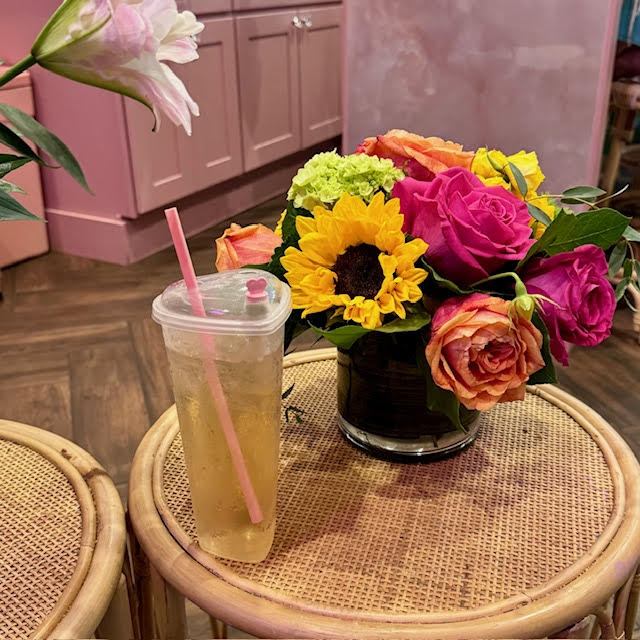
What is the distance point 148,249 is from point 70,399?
937mm

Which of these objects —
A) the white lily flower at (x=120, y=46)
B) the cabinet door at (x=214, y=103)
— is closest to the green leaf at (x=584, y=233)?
the white lily flower at (x=120, y=46)

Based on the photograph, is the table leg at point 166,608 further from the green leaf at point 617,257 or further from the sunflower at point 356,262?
the green leaf at point 617,257

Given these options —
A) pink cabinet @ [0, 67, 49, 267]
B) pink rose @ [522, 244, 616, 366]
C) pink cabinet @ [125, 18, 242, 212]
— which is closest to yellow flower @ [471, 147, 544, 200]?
pink rose @ [522, 244, 616, 366]

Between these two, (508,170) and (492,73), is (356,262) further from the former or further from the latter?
(492,73)

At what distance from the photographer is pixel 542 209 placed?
2.23 feet

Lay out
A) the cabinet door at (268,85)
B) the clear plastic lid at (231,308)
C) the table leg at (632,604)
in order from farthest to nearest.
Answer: the cabinet door at (268,85), the table leg at (632,604), the clear plastic lid at (231,308)

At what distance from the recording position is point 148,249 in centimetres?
252

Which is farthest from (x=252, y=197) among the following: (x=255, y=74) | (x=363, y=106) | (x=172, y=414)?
(x=172, y=414)

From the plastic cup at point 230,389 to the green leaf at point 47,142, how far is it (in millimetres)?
168

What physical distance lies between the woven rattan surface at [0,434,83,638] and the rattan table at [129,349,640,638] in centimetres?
6

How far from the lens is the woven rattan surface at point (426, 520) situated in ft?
1.90

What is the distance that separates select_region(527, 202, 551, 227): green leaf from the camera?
63cm

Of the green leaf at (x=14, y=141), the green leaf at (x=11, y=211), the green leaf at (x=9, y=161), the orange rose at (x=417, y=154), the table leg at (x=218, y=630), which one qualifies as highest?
the green leaf at (x=14, y=141)

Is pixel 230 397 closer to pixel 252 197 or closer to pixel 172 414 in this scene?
pixel 172 414
